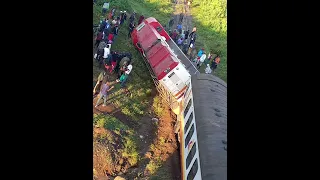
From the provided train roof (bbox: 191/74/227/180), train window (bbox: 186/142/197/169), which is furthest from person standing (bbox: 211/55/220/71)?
train window (bbox: 186/142/197/169)

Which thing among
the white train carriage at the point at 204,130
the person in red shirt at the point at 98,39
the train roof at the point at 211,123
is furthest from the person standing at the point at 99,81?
the train roof at the point at 211,123

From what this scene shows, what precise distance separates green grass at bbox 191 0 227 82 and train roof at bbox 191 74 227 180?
2.61 meters

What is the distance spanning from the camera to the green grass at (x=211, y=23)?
1177 cm

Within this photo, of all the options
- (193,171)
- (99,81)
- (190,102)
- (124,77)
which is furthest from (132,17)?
(193,171)

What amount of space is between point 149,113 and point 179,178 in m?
2.08

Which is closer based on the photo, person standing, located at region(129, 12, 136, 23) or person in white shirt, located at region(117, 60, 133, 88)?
person in white shirt, located at region(117, 60, 133, 88)

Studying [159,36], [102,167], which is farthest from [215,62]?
[102,167]

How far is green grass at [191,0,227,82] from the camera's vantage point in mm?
11768

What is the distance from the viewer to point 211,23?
12359 millimetres

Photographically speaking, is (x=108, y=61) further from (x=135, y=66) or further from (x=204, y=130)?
(x=204, y=130)

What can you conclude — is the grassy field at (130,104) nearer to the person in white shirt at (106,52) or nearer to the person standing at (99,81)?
the person standing at (99,81)

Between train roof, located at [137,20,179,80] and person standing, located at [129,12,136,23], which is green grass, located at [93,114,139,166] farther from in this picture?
person standing, located at [129,12,136,23]

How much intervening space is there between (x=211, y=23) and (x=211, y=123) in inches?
220

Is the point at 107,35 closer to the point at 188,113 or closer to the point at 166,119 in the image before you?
the point at 166,119
